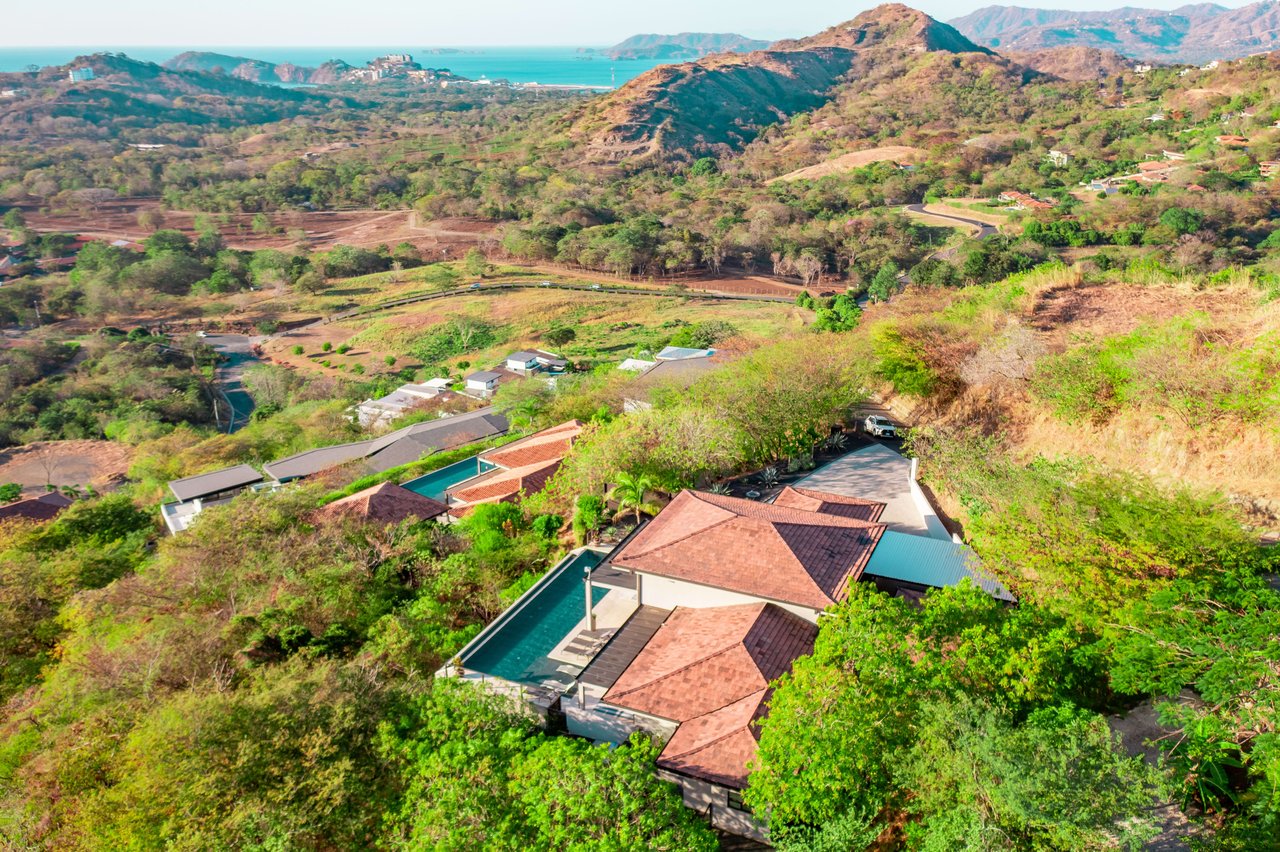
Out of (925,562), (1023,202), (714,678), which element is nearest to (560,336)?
(925,562)

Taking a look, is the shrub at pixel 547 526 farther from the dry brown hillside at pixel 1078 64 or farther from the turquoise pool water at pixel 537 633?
the dry brown hillside at pixel 1078 64

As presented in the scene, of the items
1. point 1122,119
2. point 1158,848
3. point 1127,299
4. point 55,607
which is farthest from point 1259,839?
point 1122,119

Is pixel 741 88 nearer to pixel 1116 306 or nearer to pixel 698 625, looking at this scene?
pixel 1116 306

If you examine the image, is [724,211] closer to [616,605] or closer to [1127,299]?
[1127,299]

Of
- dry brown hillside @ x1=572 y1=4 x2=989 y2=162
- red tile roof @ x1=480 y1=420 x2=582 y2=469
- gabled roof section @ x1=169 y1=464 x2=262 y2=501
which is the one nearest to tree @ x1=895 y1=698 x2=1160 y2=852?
red tile roof @ x1=480 y1=420 x2=582 y2=469

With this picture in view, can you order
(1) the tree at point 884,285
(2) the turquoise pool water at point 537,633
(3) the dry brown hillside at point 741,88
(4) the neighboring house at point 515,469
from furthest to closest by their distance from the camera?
(3) the dry brown hillside at point 741,88
(1) the tree at point 884,285
(4) the neighboring house at point 515,469
(2) the turquoise pool water at point 537,633

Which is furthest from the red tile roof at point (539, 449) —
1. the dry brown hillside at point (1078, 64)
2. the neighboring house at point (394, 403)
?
the dry brown hillside at point (1078, 64)

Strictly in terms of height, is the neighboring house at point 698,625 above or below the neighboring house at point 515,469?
above
